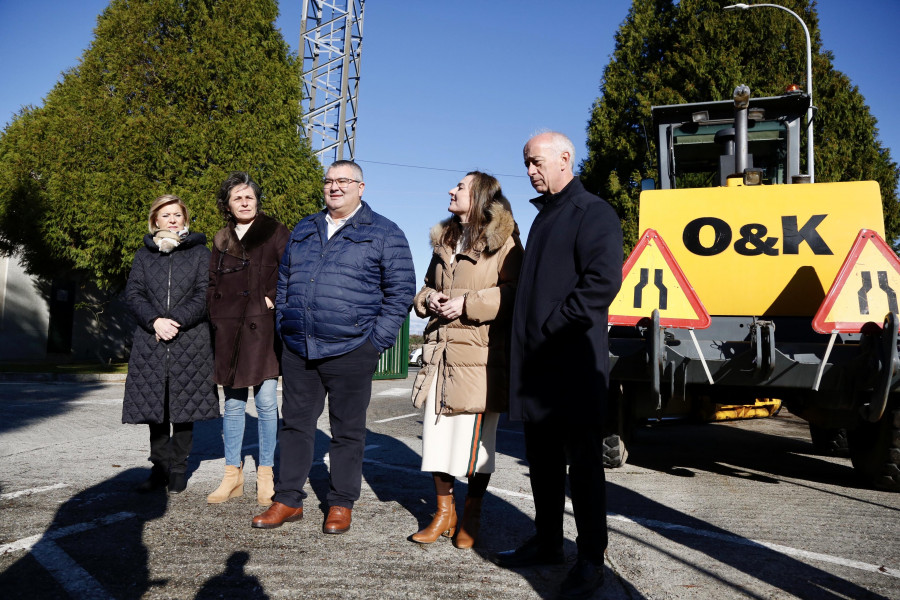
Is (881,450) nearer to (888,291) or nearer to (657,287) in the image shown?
(888,291)

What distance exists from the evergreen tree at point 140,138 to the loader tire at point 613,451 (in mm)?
13042

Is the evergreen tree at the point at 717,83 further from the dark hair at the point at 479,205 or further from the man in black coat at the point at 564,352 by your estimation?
the man in black coat at the point at 564,352

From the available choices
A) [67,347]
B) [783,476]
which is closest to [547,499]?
[783,476]

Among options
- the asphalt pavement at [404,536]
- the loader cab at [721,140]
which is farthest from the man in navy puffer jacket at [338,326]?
the loader cab at [721,140]

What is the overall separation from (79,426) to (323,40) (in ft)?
70.1

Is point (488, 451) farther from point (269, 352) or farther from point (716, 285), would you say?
point (716, 285)

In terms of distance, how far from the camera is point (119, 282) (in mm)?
18281

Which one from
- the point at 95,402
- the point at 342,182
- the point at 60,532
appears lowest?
the point at 95,402

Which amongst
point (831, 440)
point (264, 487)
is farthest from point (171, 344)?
point (831, 440)

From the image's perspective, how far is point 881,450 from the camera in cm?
471

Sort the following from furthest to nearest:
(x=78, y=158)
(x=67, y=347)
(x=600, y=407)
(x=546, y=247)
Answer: (x=67, y=347) < (x=78, y=158) < (x=546, y=247) < (x=600, y=407)

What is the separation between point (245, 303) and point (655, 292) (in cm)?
264

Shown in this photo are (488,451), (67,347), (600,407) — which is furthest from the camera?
(67,347)

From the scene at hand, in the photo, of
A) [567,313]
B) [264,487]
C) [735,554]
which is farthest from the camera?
[264,487]
